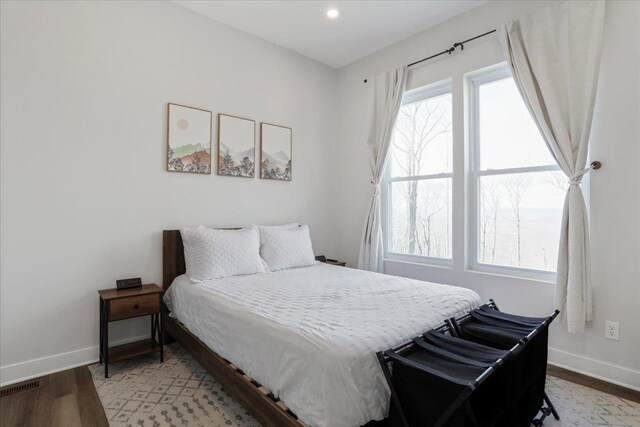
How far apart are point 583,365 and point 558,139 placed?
5.49ft

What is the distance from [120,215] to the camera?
2.65 meters

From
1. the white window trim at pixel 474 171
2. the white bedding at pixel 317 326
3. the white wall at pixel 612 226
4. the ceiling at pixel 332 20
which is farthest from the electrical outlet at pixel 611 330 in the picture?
the ceiling at pixel 332 20

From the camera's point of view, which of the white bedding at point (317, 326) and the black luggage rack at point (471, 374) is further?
the white bedding at point (317, 326)

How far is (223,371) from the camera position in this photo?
6.15 ft

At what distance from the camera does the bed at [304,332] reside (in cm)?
128

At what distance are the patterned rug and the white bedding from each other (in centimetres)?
32

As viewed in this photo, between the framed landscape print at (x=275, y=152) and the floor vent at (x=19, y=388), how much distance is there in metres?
2.45

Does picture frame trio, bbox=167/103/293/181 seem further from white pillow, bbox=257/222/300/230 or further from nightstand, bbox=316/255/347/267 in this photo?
nightstand, bbox=316/255/347/267

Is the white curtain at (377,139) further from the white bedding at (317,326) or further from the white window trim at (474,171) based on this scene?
the white bedding at (317,326)

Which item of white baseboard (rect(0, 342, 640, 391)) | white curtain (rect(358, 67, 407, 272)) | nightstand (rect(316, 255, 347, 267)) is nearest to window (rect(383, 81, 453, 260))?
white curtain (rect(358, 67, 407, 272))

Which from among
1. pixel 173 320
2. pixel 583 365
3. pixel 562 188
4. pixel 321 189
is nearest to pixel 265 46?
pixel 321 189

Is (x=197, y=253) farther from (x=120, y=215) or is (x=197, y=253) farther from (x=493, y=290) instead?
(x=493, y=290)

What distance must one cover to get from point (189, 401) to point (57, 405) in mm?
785

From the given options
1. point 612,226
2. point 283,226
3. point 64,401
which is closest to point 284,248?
point 283,226
